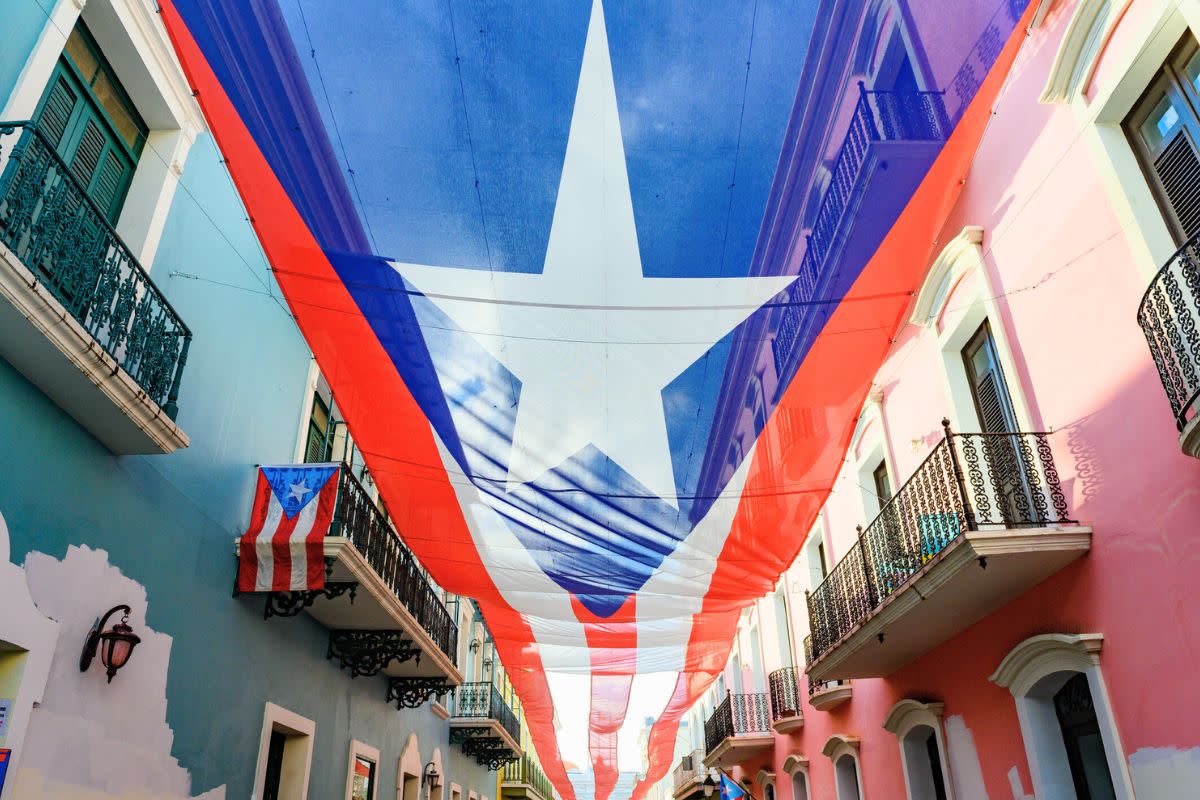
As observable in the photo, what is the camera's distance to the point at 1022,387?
5.91 meters

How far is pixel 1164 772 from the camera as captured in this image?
434 cm

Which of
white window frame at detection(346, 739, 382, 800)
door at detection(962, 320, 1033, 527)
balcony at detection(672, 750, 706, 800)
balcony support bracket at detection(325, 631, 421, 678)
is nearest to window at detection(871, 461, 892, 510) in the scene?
door at detection(962, 320, 1033, 527)

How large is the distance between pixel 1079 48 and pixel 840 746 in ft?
25.1

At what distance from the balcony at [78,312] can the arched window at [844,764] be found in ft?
25.6

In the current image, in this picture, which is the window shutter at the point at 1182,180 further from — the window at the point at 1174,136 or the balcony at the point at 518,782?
the balcony at the point at 518,782

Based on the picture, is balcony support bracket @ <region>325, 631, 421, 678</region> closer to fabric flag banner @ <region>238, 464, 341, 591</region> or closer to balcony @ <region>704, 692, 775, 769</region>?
fabric flag banner @ <region>238, 464, 341, 591</region>

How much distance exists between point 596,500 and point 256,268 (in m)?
4.02

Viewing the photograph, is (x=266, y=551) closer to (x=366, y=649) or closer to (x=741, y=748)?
(x=366, y=649)

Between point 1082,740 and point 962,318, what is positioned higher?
point 962,318

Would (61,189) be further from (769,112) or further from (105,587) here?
(769,112)

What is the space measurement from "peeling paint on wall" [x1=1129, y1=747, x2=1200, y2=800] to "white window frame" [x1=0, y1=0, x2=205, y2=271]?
21.9ft

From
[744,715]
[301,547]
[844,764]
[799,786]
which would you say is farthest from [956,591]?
[744,715]

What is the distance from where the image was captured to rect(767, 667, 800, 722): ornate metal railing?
38.9 feet

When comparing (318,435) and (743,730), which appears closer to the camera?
(318,435)
